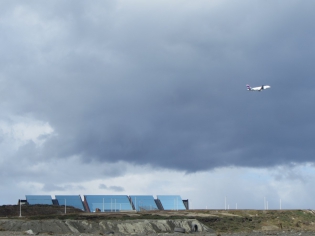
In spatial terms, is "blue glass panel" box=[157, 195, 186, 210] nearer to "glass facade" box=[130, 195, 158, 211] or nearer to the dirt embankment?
"glass facade" box=[130, 195, 158, 211]

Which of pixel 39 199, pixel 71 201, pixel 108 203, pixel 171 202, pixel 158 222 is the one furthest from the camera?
pixel 171 202

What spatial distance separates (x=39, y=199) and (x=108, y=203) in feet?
41.6

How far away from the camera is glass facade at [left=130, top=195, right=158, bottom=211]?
11125 centimetres

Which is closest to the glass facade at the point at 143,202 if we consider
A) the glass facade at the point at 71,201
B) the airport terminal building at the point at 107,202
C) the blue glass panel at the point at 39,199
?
the airport terminal building at the point at 107,202

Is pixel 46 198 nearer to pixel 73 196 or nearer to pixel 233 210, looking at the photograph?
pixel 73 196

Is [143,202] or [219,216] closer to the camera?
[219,216]

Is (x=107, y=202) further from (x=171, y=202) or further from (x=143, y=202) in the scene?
(x=171, y=202)

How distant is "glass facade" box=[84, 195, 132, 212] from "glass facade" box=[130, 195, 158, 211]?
151 centimetres

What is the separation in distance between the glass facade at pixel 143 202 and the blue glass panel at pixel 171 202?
2089 mm

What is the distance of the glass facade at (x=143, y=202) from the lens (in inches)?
4380

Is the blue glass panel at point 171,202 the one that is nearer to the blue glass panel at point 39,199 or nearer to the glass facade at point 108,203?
the glass facade at point 108,203

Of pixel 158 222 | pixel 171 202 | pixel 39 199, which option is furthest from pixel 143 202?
pixel 158 222

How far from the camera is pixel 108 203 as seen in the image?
109 metres

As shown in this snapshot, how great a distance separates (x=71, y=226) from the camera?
73500 mm
